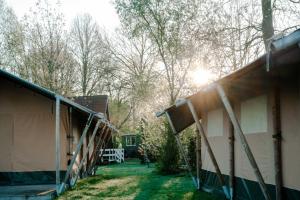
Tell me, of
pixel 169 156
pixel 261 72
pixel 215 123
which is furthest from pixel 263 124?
pixel 169 156

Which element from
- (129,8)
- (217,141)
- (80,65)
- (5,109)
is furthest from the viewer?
(80,65)

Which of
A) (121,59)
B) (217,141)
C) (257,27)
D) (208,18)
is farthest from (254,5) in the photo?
(121,59)

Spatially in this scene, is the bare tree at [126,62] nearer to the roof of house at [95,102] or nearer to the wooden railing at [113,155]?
the roof of house at [95,102]

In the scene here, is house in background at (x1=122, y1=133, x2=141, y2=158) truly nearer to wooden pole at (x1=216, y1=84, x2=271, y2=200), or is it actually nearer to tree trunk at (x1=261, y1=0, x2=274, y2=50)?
tree trunk at (x1=261, y1=0, x2=274, y2=50)

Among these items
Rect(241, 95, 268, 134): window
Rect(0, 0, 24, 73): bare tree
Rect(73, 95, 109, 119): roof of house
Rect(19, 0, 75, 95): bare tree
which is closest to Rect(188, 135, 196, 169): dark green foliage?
Rect(241, 95, 268, 134): window

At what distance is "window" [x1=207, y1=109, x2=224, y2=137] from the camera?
9359 millimetres

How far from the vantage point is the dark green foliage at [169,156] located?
53.7ft

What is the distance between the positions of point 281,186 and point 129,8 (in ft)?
47.7

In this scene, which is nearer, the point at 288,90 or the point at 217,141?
the point at 288,90

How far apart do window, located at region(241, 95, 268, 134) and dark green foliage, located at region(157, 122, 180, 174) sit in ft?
29.1

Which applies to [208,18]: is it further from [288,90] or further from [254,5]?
[288,90]

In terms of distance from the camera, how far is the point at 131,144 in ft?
115

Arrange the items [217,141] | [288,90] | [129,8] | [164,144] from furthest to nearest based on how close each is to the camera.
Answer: [129,8] → [164,144] → [217,141] → [288,90]

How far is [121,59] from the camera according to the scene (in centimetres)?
3059
